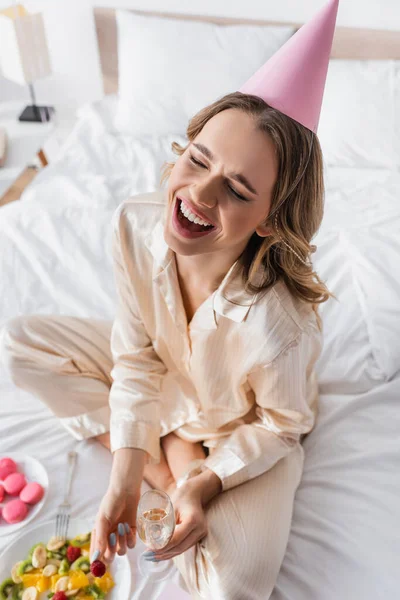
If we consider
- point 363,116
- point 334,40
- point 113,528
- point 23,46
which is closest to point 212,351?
point 113,528

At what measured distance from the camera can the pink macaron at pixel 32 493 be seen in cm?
120

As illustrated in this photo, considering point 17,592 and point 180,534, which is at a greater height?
point 180,534

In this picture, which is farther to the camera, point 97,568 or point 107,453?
point 107,453

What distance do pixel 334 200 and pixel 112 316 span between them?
2.86ft

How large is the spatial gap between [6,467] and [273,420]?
594mm

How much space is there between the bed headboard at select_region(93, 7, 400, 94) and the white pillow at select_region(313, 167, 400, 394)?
698 mm

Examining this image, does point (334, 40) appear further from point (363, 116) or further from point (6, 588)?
point (6, 588)

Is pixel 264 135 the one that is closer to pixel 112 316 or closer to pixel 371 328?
pixel 371 328

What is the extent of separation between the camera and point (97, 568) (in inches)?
41.5

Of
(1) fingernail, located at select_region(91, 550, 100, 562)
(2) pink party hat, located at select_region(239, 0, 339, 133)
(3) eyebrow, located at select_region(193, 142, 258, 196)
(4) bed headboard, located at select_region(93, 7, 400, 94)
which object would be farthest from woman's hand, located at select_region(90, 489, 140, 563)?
(4) bed headboard, located at select_region(93, 7, 400, 94)

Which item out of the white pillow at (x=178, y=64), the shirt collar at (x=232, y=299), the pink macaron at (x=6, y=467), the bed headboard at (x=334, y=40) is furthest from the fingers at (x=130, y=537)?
the bed headboard at (x=334, y=40)

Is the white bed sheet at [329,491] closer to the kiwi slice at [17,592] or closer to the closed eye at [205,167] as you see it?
the kiwi slice at [17,592]

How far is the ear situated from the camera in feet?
3.25

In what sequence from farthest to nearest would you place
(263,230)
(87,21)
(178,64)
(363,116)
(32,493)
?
(87,21) < (178,64) < (363,116) < (32,493) < (263,230)
